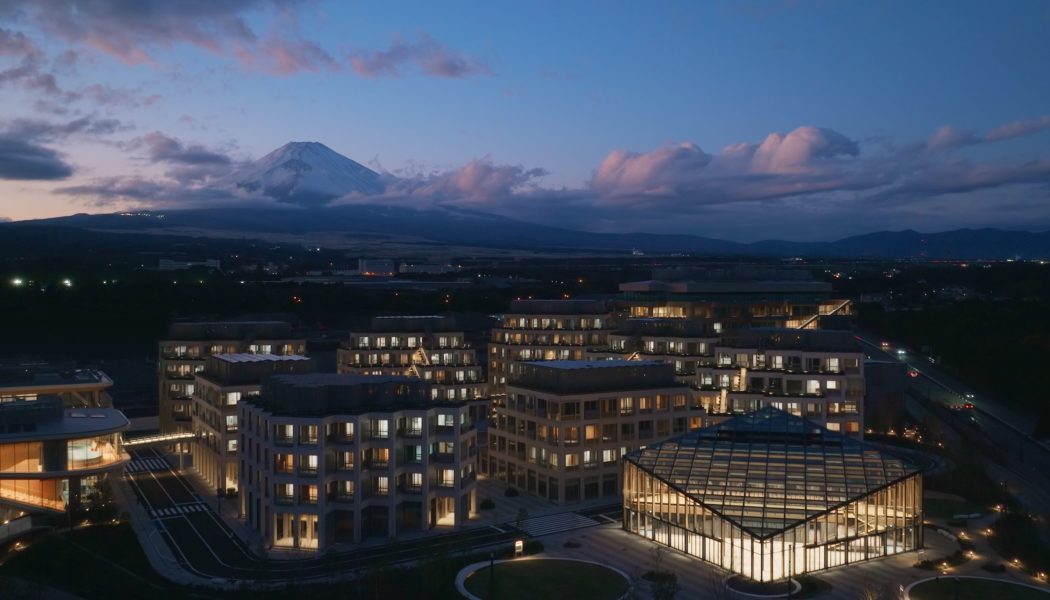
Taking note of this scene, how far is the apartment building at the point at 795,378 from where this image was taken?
194ft

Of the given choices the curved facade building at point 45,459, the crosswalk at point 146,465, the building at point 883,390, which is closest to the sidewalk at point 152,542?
the curved facade building at point 45,459

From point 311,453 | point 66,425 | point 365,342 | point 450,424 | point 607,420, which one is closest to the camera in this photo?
point 311,453

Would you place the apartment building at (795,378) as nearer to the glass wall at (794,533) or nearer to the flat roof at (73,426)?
the glass wall at (794,533)

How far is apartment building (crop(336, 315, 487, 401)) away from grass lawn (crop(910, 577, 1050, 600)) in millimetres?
41732

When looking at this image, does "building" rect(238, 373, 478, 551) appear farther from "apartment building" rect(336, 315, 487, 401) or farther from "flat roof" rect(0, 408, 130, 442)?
"apartment building" rect(336, 315, 487, 401)

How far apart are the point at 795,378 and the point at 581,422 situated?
54.4 ft

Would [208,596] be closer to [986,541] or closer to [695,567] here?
A: [695,567]

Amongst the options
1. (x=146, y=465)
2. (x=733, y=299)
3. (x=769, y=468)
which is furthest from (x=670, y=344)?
(x=146, y=465)

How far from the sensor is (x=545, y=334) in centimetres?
7744

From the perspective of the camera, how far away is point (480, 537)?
145 feet

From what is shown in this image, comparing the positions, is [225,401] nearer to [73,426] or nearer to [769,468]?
[73,426]

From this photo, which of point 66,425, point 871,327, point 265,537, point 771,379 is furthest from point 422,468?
point 871,327

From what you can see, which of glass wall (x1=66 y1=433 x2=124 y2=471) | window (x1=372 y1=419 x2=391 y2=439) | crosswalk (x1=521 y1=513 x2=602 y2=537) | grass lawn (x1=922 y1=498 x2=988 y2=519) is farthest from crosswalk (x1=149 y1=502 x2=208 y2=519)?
grass lawn (x1=922 y1=498 x2=988 y2=519)

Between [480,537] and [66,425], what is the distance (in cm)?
2434
